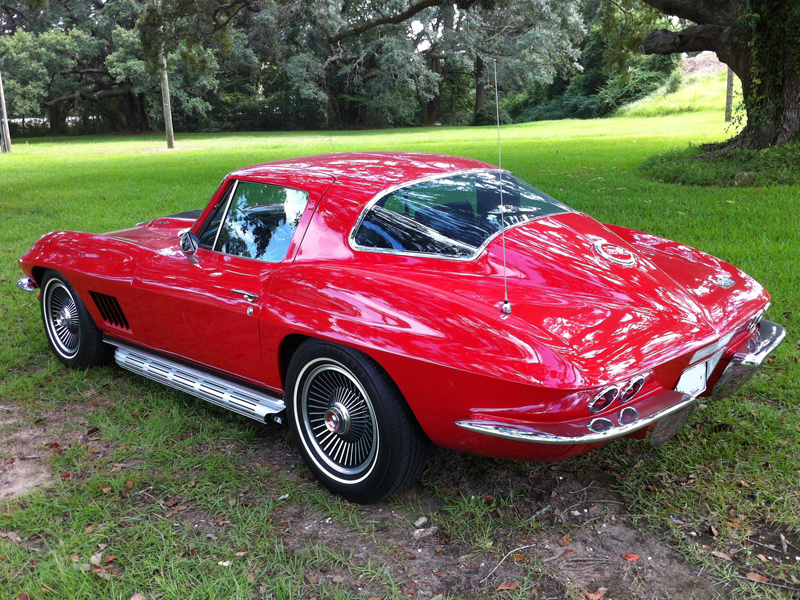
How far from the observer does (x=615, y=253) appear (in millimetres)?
3197

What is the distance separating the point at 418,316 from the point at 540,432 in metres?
0.64

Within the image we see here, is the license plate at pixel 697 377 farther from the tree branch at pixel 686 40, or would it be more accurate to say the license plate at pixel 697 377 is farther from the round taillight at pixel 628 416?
the tree branch at pixel 686 40

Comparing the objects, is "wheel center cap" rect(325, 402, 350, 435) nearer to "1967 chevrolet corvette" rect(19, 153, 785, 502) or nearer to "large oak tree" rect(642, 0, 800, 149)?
"1967 chevrolet corvette" rect(19, 153, 785, 502)

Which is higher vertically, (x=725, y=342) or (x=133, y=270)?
(x=133, y=270)

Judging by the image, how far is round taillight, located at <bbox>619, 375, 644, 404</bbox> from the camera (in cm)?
240

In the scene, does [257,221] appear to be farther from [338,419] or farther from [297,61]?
[297,61]

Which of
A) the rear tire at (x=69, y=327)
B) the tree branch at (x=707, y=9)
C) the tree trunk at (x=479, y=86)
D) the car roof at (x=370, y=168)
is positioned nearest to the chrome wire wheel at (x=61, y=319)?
the rear tire at (x=69, y=327)

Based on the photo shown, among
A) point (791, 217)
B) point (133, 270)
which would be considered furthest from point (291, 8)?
point (133, 270)

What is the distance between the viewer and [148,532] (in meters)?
2.78

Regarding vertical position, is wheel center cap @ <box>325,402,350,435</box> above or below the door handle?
below

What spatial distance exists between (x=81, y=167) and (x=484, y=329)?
1790 cm

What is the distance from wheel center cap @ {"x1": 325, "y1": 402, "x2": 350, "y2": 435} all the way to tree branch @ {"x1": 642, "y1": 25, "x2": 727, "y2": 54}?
444 inches

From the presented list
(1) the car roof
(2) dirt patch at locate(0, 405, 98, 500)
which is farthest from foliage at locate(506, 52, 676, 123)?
(2) dirt patch at locate(0, 405, 98, 500)

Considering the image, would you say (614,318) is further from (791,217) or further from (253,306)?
(791,217)
